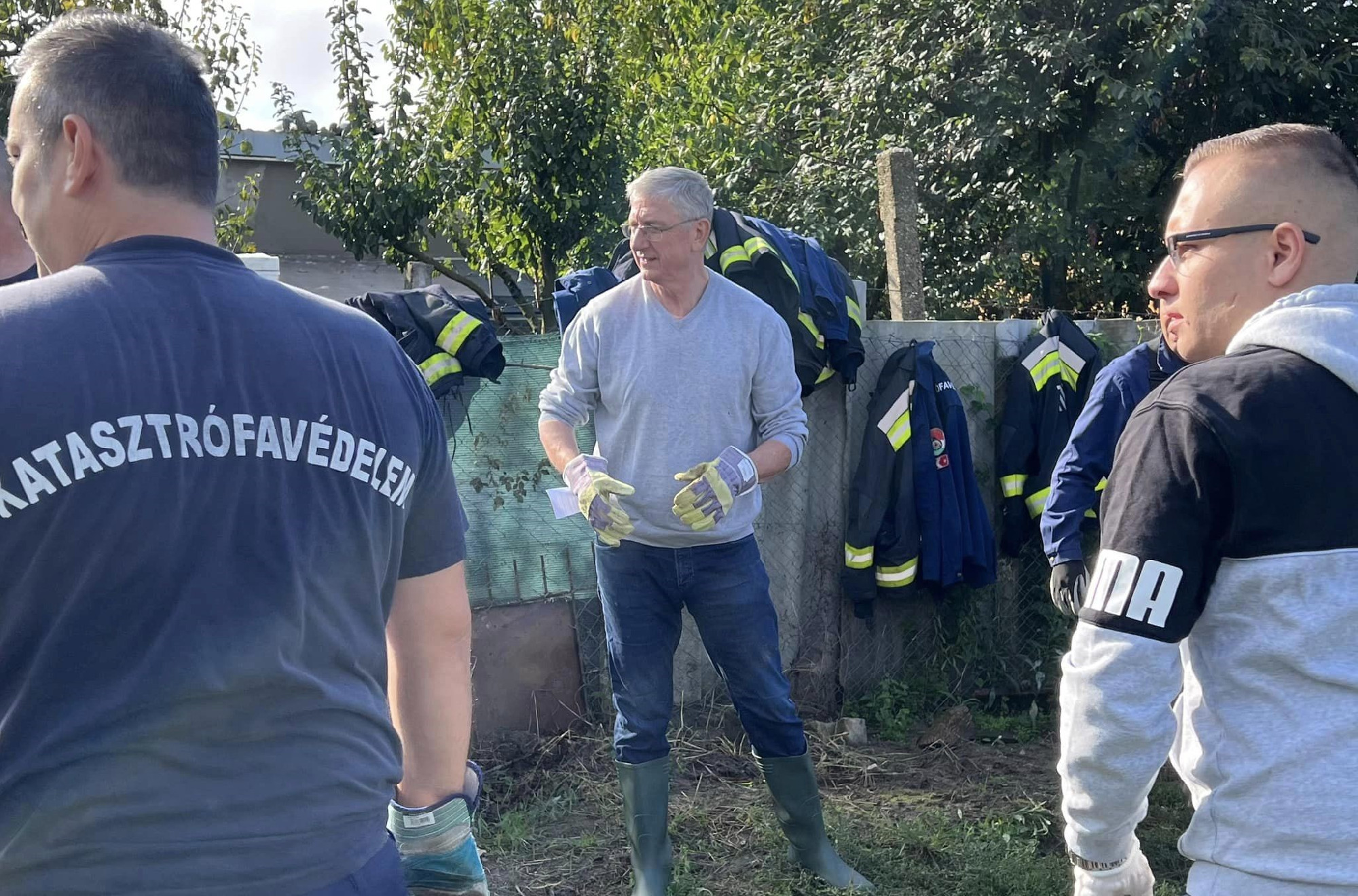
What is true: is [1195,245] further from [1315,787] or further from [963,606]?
[963,606]

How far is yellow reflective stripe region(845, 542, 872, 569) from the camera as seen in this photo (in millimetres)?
5320

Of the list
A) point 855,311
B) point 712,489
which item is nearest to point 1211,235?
point 712,489

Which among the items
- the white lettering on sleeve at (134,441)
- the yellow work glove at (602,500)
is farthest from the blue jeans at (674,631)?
the white lettering on sleeve at (134,441)

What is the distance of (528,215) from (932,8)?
3480 mm

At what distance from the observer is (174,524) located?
1439mm

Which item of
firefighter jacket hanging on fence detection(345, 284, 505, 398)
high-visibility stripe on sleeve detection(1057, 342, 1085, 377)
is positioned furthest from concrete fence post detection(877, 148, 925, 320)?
firefighter jacket hanging on fence detection(345, 284, 505, 398)

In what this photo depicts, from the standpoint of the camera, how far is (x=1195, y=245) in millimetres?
1882

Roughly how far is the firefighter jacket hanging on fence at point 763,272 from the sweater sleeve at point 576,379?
0.90 metres

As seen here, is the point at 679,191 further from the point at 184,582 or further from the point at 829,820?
the point at 184,582

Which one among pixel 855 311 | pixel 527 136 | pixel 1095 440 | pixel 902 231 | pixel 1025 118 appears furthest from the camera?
pixel 1025 118

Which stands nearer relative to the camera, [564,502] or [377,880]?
[377,880]

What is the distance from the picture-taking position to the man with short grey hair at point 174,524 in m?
1.39

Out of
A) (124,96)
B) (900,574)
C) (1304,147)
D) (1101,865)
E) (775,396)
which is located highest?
(124,96)

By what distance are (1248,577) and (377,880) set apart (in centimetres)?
125
